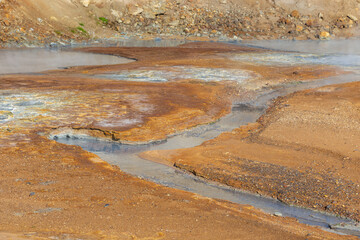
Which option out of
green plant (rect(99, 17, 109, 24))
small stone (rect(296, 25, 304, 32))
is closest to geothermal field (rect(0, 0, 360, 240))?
green plant (rect(99, 17, 109, 24))

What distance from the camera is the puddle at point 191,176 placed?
749 cm

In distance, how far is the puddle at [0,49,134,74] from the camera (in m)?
21.3

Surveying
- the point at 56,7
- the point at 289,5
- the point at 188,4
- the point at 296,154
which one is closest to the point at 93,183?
the point at 296,154

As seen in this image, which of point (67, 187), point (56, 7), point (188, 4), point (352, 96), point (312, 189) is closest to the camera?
point (67, 187)

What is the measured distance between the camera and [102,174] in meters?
8.45

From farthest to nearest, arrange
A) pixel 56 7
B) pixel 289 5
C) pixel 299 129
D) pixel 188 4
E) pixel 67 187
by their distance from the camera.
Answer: pixel 289 5 < pixel 188 4 < pixel 56 7 < pixel 299 129 < pixel 67 187

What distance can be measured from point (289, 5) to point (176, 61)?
25.7 m

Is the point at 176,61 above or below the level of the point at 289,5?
below

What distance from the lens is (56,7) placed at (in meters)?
34.7

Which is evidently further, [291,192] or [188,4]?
[188,4]

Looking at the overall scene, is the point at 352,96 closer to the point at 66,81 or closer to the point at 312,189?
the point at 312,189

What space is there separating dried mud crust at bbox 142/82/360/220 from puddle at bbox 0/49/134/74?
12.3m

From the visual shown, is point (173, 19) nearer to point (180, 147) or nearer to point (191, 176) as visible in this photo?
point (180, 147)

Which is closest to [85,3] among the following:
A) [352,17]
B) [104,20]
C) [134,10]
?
[104,20]
